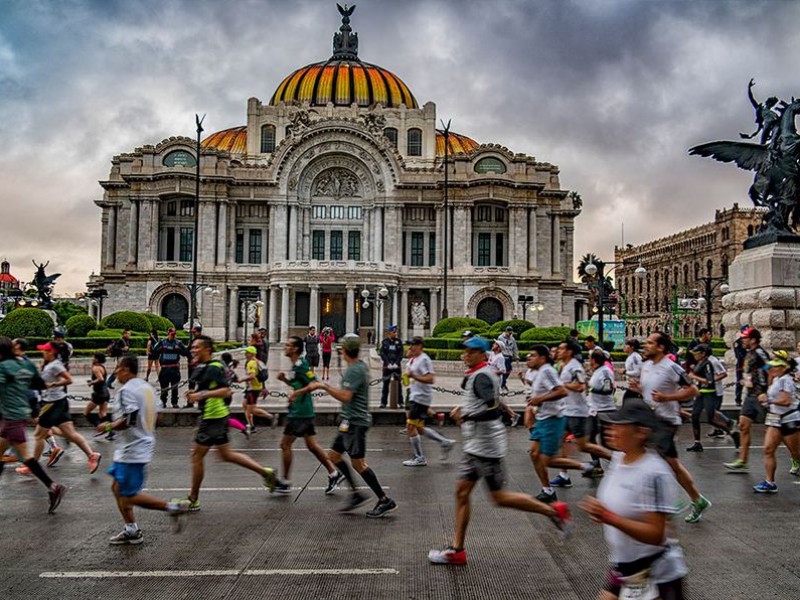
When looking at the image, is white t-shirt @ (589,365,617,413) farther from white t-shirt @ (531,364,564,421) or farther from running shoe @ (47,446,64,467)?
running shoe @ (47,446,64,467)

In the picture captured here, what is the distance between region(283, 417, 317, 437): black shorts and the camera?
8922mm

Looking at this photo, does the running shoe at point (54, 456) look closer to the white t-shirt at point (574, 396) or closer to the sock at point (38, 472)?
the sock at point (38, 472)

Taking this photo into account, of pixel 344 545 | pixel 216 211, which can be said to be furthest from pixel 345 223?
pixel 344 545

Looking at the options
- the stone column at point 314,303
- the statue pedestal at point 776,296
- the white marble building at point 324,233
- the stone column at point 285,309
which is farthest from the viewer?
the white marble building at point 324,233

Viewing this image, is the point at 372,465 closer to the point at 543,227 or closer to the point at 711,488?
the point at 711,488

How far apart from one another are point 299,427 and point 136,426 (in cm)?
242

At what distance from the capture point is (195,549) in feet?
22.3

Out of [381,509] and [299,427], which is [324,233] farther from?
[381,509]

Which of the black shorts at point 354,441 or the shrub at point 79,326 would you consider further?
the shrub at point 79,326

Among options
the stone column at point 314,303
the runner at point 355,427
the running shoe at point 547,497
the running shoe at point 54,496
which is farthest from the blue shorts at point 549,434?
the stone column at point 314,303

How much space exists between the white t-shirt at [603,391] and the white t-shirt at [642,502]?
6204 millimetres

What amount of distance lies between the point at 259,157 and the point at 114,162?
1305 cm

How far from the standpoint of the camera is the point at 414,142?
71.6 meters

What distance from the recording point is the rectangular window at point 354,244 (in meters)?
63.0
